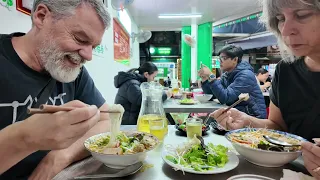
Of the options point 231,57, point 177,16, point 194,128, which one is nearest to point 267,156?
point 194,128

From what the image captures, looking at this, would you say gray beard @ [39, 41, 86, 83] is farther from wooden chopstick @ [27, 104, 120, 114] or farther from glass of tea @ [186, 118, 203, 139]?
glass of tea @ [186, 118, 203, 139]

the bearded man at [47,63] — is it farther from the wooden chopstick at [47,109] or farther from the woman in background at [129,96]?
the woman in background at [129,96]

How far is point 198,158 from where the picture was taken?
0.87 m

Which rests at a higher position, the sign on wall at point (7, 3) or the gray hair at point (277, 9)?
the sign on wall at point (7, 3)

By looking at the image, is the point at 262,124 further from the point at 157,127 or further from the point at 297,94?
the point at 157,127

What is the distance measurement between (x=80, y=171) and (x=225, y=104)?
2.44 meters

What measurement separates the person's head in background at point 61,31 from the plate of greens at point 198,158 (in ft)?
2.17

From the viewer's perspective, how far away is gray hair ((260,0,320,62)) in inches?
38.9

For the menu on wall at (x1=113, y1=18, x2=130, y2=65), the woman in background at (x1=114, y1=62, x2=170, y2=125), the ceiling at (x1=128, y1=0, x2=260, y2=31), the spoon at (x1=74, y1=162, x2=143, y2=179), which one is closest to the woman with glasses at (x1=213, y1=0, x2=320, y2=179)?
the spoon at (x1=74, y1=162, x2=143, y2=179)

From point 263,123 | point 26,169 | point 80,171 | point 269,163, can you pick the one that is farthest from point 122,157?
point 263,123

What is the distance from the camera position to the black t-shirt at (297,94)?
1.18 m

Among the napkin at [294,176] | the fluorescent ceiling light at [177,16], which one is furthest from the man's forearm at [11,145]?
the fluorescent ceiling light at [177,16]

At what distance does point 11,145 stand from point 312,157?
101 centimetres

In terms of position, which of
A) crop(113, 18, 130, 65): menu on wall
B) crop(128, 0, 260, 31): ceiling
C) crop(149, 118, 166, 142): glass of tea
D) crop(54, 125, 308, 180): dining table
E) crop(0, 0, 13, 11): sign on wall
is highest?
crop(128, 0, 260, 31): ceiling
